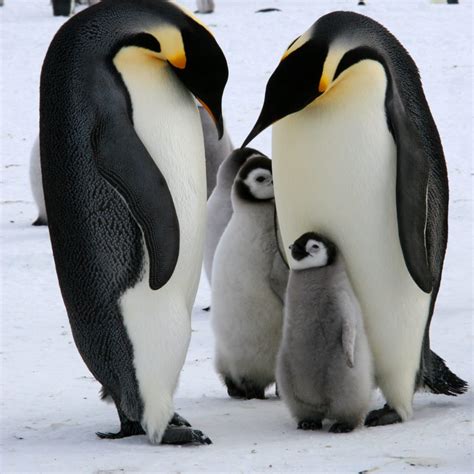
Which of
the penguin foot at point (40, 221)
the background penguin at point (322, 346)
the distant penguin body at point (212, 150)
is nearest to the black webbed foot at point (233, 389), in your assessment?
the background penguin at point (322, 346)

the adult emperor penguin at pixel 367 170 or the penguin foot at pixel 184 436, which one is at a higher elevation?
the adult emperor penguin at pixel 367 170

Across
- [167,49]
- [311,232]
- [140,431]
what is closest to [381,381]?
[311,232]

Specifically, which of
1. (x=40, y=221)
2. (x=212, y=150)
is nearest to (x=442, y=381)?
(x=212, y=150)

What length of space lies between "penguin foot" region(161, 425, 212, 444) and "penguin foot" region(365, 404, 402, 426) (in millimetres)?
497

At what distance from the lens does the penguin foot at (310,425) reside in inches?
127

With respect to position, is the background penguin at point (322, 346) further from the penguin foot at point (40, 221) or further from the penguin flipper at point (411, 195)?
the penguin foot at point (40, 221)

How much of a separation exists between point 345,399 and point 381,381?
25cm

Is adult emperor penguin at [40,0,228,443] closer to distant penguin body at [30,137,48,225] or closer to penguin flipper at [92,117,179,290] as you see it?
penguin flipper at [92,117,179,290]

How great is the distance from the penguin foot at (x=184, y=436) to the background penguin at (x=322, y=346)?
28 centimetres

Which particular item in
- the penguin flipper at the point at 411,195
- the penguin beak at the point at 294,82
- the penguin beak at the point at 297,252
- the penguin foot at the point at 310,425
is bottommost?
the penguin foot at the point at 310,425

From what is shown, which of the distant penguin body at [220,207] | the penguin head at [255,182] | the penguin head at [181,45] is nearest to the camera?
the penguin head at [181,45]

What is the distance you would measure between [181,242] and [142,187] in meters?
0.25

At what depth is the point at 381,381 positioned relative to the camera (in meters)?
3.38

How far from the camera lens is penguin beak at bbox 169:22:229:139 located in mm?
3105
